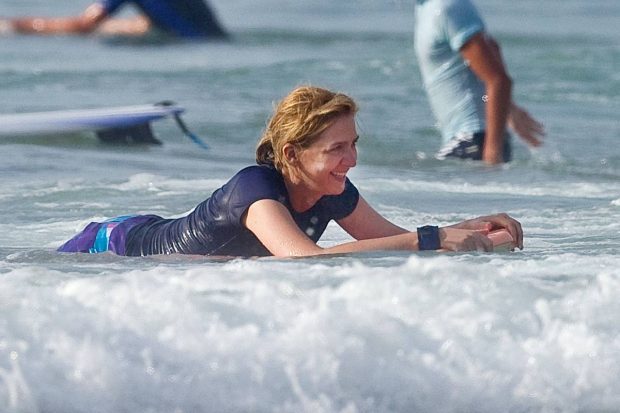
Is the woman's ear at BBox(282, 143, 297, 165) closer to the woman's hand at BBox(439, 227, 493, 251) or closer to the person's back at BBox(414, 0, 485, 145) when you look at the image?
the woman's hand at BBox(439, 227, 493, 251)

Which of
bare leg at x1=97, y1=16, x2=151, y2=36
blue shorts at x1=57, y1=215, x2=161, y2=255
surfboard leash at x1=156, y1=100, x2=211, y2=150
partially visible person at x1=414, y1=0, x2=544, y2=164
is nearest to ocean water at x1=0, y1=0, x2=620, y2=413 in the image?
blue shorts at x1=57, y1=215, x2=161, y2=255

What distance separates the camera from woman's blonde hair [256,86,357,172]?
5137mm

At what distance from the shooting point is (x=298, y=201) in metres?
5.28

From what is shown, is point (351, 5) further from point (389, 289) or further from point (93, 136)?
point (389, 289)

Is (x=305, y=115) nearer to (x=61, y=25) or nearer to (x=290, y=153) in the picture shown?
(x=290, y=153)

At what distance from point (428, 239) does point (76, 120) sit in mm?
5944

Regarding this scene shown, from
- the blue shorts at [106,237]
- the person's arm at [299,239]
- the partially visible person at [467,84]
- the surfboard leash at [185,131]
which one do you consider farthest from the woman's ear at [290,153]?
the surfboard leash at [185,131]

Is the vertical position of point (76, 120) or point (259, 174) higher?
point (259, 174)

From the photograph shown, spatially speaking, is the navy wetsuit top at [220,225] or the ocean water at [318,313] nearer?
the ocean water at [318,313]

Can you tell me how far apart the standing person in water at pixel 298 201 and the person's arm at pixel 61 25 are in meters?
13.6

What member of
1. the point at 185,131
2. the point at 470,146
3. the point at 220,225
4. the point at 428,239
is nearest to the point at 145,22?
the point at 185,131

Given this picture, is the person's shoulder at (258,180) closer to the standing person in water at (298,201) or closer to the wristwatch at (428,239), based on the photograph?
the standing person in water at (298,201)

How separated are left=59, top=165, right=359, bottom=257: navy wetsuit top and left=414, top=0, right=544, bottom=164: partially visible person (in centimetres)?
347

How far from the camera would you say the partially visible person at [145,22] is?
18.8 metres
